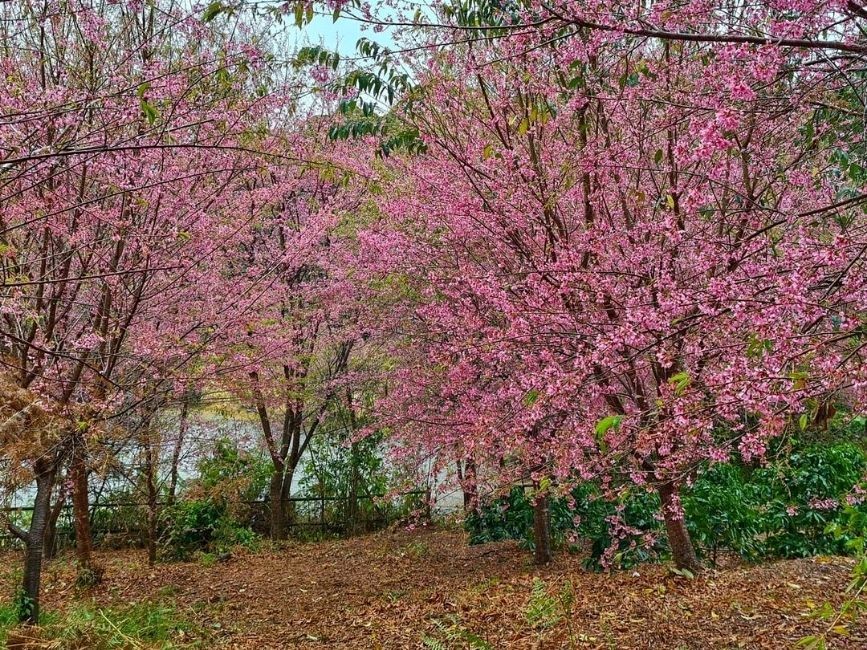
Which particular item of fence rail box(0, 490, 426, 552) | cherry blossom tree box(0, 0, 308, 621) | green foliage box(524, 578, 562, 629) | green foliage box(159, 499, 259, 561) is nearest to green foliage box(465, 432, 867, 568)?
green foliage box(524, 578, 562, 629)

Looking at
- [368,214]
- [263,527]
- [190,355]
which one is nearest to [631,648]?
[190,355]

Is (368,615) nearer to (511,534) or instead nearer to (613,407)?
(613,407)

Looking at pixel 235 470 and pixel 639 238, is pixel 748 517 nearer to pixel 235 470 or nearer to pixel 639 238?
pixel 639 238

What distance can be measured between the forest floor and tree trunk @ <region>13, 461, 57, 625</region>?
3.95 ft

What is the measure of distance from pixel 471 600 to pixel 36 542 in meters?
3.73

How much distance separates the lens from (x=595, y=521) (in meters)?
6.93

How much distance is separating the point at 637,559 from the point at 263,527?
A: 6.80 metres

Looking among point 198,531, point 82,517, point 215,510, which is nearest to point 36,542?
point 82,517

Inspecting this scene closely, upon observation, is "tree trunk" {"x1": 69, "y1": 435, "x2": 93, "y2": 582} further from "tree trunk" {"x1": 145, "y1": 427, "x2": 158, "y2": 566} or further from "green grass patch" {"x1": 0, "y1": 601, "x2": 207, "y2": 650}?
"green grass patch" {"x1": 0, "y1": 601, "x2": 207, "y2": 650}

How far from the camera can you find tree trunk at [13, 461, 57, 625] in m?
4.90

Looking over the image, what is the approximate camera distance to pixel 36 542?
199 inches

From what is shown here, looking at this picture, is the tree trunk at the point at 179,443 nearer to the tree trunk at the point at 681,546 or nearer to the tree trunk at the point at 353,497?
the tree trunk at the point at 353,497

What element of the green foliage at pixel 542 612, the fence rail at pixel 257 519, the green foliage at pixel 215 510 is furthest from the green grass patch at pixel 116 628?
the fence rail at pixel 257 519

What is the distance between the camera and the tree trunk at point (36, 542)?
490 centimetres
